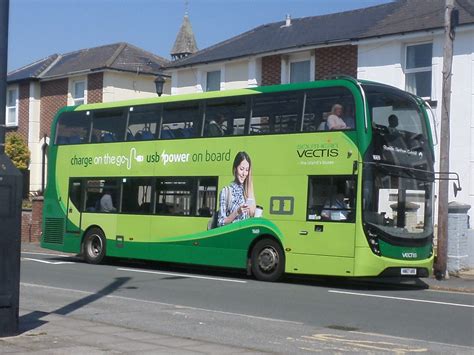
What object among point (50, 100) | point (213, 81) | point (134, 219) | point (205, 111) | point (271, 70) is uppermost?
point (271, 70)

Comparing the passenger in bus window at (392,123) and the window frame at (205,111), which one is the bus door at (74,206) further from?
the passenger in bus window at (392,123)

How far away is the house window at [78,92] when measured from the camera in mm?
34362

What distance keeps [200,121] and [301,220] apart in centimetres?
397

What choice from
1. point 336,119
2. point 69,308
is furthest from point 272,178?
point 69,308

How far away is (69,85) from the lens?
34594 millimetres

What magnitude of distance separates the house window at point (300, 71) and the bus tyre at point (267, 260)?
9.15m

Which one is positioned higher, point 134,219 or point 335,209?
point 335,209

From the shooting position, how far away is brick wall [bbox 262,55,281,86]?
25.6 m

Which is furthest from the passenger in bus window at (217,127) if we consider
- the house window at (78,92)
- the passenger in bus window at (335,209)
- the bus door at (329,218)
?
the house window at (78,92)

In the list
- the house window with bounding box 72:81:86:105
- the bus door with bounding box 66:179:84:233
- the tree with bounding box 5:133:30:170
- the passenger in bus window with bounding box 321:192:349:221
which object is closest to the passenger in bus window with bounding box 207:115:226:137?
the passenger in bus window with bounding box 321:192:349:221

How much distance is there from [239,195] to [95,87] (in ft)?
58.4

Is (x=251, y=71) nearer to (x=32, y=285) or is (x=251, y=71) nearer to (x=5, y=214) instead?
(x=32, y=285)

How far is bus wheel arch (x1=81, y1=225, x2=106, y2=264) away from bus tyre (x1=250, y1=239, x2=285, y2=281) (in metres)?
5.70

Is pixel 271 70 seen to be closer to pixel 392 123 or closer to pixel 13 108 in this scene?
pixel 392 123
